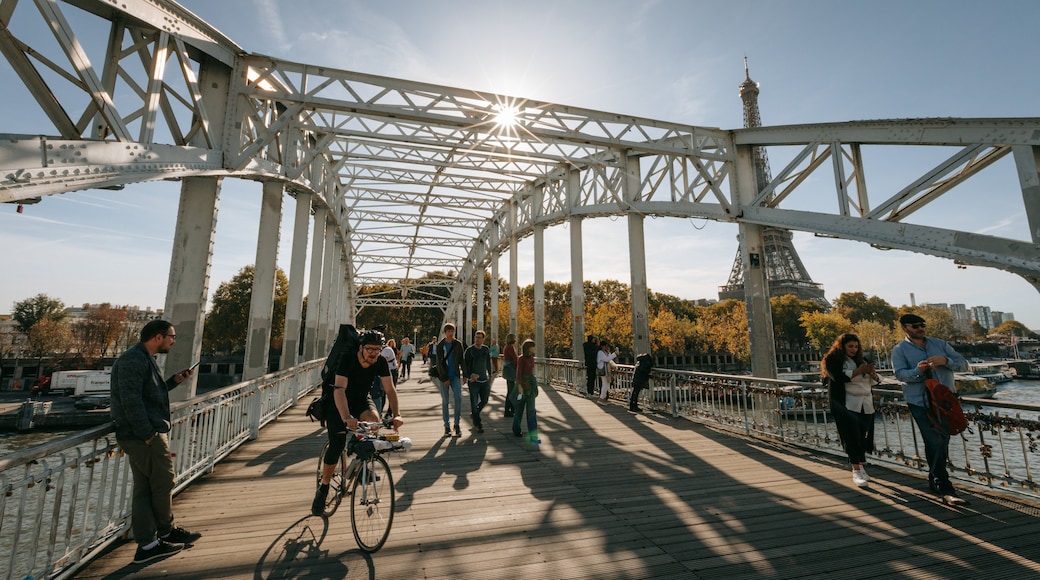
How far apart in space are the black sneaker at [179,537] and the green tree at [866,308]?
318 feet

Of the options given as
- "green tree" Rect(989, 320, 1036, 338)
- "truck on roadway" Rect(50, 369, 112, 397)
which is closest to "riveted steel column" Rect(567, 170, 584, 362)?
"truck on roadway" Rect(50, 369, 112, 397)

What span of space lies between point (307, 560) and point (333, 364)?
5.50 ft

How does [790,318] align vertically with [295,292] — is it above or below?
above

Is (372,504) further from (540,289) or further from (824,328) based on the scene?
(824,328)

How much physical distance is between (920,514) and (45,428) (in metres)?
41.1

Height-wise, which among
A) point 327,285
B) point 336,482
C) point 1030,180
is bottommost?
point 336,482

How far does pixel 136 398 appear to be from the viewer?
3.43 metres

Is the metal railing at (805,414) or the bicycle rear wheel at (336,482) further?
the metal railing at (805,414)

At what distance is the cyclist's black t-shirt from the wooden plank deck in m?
1.10

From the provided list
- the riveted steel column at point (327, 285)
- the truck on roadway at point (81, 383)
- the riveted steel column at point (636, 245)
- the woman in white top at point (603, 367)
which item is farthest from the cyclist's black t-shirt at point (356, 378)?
the truck on roadway at point (81, 383)

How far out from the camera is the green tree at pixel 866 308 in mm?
80625

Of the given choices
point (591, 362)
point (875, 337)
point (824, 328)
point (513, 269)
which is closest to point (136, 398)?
point (591, 362)

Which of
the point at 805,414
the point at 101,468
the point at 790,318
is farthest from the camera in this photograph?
the point at 790,318

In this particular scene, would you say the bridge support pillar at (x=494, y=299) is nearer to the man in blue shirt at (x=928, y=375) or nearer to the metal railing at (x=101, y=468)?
the metal railing at (x=101, y=468)
